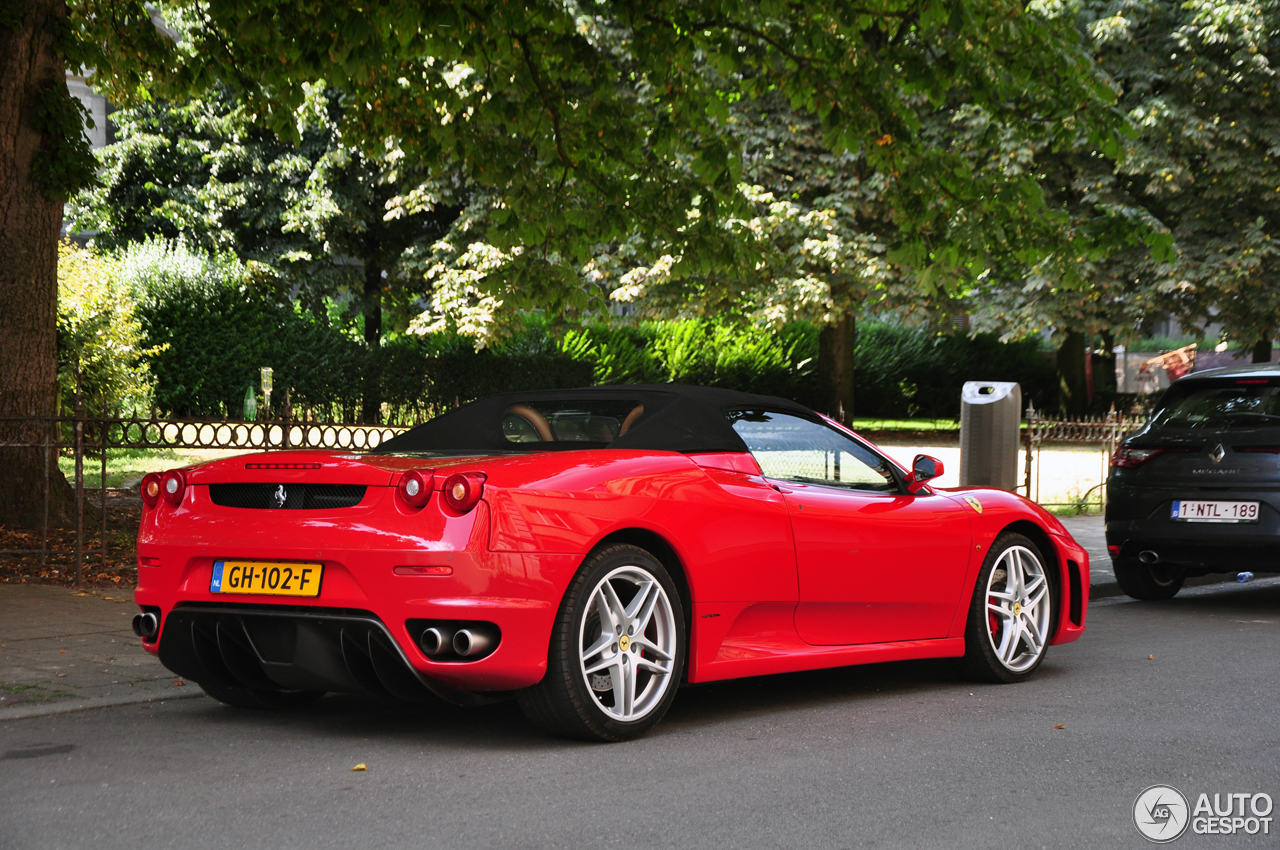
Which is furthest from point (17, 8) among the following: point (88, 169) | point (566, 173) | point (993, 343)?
point (993, 343)

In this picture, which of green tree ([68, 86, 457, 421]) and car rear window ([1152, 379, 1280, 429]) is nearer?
car rear window ([1152, 379, 1280, 429])

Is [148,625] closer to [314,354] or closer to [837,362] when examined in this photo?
[314,354]

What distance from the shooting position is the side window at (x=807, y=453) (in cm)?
582

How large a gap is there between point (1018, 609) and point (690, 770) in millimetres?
2612

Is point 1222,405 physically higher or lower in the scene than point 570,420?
higher

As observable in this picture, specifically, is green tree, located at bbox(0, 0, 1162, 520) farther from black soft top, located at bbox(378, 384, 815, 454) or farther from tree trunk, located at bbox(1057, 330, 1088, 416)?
tree trunk, located at bbox(1057, 330, 1088, 416)

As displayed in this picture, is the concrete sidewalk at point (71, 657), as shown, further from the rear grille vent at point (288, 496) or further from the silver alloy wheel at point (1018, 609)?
the silver alloy wheel at point (1018, 609)

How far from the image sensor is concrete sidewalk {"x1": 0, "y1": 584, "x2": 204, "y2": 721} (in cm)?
570

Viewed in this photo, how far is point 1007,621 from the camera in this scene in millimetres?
6598

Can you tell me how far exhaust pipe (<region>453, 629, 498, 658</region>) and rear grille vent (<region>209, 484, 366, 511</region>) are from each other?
621 mm

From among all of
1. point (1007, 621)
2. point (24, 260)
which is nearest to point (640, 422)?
point (1007, 621)

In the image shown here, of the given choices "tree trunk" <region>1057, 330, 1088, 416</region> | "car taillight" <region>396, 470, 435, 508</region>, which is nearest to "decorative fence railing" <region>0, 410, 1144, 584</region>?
"car taillight" <region>396, 470, 435, 508</region>

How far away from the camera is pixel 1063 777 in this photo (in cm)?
463

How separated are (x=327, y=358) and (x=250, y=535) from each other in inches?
889
